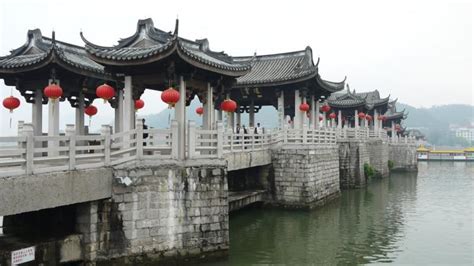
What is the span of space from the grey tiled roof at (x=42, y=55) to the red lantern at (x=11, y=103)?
98 cm

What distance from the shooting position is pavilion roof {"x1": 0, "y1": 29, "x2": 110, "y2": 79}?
13.3 meters

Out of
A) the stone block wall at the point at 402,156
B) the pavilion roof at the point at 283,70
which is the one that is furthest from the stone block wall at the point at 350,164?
the stone block wall at the point at 402,156

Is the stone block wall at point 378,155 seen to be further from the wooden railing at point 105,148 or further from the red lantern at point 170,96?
the red lantern at point 170,96

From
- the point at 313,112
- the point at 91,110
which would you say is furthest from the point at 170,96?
the point at 313,112

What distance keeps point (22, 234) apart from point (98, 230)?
1.89m

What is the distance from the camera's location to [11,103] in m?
14.2

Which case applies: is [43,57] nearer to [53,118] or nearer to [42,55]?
[42,55]

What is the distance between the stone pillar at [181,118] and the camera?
11266 mm

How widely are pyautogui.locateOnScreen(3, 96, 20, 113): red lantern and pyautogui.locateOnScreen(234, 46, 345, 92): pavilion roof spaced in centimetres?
1077

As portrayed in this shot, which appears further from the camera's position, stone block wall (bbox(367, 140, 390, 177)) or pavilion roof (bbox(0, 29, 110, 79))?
stone block wall (bbox(367, 140, 390, 177))

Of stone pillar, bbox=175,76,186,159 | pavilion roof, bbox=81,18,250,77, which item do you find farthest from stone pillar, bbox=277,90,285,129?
stone pillar, bbox=175,76,186,159

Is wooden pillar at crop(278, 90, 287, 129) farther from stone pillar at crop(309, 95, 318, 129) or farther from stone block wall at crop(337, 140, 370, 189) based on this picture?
stone block wall at crop(337, 140, 370, 189)

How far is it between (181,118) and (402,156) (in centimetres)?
3555

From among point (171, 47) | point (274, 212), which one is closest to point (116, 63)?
point (171, 47)
